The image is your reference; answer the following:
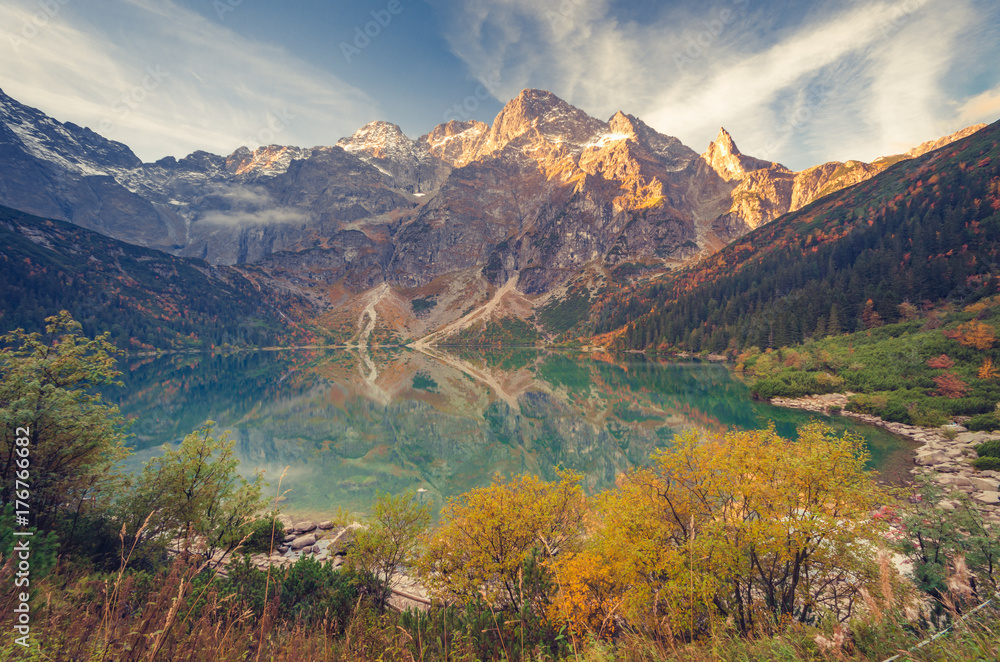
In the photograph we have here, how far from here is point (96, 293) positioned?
160 metres

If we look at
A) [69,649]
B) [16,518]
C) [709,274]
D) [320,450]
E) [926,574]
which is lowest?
[320,450]

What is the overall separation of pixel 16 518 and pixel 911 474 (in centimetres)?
4426

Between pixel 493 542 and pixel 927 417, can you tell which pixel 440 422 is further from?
pixel 927 417

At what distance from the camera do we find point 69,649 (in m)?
4.53

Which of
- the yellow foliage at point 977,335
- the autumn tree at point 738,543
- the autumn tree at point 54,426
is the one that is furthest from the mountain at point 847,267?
the autumn tree at point 54,426

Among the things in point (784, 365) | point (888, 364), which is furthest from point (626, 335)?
point (888, 364)

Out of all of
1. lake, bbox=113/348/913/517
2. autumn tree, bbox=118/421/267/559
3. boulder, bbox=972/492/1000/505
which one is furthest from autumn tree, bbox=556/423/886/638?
boulder, bbox=972/492/1000/505

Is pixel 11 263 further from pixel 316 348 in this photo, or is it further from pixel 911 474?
pixel 911 474

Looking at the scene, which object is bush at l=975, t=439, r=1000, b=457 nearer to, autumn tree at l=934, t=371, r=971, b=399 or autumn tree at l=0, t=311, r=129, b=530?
autumn tree at l=934, t=371, r=971, b=399

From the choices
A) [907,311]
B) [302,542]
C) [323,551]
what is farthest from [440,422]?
[907,311]

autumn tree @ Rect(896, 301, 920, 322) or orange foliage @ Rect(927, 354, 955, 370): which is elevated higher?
autumn tree @ Rect(896, 301, 920, 322)

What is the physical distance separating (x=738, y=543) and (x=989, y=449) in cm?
3060

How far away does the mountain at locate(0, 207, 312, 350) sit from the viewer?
137125mm

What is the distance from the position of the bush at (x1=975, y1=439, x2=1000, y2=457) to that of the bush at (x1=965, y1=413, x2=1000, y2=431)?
640cm
